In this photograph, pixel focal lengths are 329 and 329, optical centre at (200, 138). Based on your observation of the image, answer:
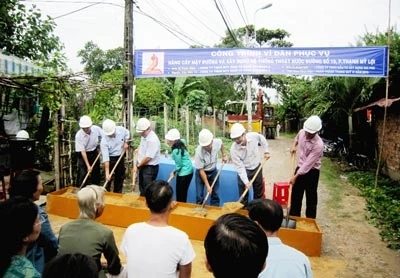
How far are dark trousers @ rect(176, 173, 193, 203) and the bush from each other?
321 cm

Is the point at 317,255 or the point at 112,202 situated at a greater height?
the point at 112,202

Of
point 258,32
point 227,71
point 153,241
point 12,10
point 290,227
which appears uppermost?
point 258,32

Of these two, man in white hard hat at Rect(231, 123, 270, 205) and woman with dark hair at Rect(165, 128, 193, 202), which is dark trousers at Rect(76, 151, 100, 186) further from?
man in white hard hat at Rect(231, 123, 270, 205)

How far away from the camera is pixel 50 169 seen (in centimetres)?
860

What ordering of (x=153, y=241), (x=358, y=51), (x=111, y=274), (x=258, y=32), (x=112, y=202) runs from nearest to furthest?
(x=153, y=241) → (x=111, y=274) → (x=112, y=202) → (x=358, y=51) → (x=258, y=32)

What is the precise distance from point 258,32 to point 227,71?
19822 mm

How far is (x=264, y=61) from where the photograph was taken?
739cm

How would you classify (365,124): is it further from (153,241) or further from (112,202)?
(153,241)

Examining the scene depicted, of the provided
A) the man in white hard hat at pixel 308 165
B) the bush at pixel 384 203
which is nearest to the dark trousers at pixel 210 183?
the man in white hard hat at pixel 308 165

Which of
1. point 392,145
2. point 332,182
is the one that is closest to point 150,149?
point 332,182

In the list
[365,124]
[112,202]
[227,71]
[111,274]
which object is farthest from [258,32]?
[111,274]

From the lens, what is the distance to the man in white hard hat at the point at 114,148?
5898 mm

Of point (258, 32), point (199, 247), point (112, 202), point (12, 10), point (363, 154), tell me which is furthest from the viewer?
point (258, 32)

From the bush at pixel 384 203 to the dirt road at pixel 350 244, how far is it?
0.14 meters
